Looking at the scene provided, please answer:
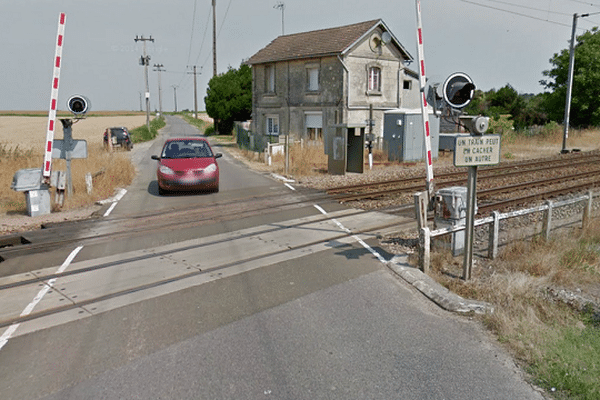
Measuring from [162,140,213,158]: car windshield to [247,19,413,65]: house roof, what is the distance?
15220 millimetres

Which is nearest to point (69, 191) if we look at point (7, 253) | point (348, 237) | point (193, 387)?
point (7, 253)

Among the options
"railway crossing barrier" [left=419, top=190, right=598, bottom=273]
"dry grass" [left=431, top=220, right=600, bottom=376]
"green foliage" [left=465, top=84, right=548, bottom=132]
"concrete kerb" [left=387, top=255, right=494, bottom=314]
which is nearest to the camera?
"dry grass" [left=431, top=220, right=600, bottom=376]

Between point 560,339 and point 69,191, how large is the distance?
11.9 meters

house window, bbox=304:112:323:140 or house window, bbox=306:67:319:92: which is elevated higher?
house window, bbox=306:67:319:92

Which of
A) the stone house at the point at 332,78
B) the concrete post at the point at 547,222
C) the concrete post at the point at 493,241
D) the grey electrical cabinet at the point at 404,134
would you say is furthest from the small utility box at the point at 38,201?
the stone house at the point at 332,78

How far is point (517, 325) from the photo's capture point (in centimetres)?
520

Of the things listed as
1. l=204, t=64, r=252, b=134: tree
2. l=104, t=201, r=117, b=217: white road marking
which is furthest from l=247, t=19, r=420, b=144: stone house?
l=104, t=201, r=117, b=217: white road marking

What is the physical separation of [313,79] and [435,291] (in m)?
25.6

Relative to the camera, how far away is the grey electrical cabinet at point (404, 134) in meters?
22.3

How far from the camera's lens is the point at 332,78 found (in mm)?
29156

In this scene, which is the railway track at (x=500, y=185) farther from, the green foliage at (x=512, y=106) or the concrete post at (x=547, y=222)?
the green foliage at (x=512, y=106)

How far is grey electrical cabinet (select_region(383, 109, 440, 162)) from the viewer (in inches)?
878

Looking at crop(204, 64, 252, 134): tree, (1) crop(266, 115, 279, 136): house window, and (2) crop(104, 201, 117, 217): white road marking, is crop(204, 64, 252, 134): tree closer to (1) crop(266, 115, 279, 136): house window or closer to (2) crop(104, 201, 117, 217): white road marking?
(1) crop(266, 115, 279, 136): house window

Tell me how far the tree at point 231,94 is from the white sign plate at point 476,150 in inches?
1589
